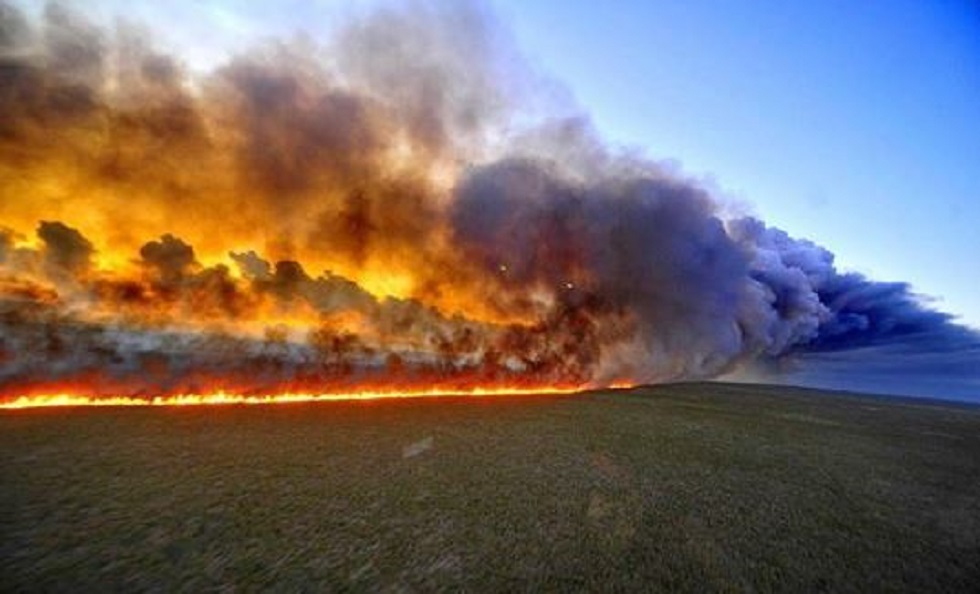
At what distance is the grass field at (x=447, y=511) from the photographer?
898cm

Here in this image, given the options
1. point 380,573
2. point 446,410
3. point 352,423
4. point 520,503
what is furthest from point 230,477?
point 446,410

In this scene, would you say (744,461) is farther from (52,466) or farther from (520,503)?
(52,466)

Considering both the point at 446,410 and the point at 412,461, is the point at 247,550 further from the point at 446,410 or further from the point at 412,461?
the point at 446,410

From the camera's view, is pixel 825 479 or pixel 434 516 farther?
pixel 825 479

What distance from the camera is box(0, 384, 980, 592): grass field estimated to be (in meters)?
8.98

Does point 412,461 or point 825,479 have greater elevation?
point 412,461

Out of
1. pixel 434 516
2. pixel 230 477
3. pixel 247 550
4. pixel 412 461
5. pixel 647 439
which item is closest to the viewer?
pixel 247 550

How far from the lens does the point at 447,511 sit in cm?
1236

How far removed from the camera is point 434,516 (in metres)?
12.0

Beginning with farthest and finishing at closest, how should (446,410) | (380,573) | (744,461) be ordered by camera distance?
1. (446,410)
2. (744,461)
3. (380,573)

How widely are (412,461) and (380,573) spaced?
863cm

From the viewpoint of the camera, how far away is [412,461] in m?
17.4

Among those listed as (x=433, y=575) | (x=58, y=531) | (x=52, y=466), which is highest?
(x=52, y=466)

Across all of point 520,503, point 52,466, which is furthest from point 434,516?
point 52,466
